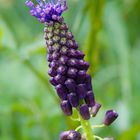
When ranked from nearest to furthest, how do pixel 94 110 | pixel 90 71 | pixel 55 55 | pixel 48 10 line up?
pixel 55 55 → pixel 48 10 → pixel 94 110 → pixel 90 71

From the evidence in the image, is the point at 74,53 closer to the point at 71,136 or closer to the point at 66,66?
the point at 66,66

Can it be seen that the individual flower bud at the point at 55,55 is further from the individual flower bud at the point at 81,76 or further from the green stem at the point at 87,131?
the green stem at the point at 87,131

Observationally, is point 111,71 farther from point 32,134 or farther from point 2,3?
point 2,3

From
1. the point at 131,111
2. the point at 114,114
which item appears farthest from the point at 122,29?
the point at 114,114

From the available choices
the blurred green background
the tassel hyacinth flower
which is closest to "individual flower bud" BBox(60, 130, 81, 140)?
the tassel hyacinth flower

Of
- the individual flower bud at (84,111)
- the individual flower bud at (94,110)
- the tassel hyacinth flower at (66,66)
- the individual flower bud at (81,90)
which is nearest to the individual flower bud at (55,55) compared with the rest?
the tassel hyacinth flower at (66,66)

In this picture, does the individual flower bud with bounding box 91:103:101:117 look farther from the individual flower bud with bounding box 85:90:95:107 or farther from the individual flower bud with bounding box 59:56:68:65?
the individual flower bud with bounding box 59:56:68:65

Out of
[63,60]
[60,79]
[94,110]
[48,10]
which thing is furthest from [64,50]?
[94,110]
